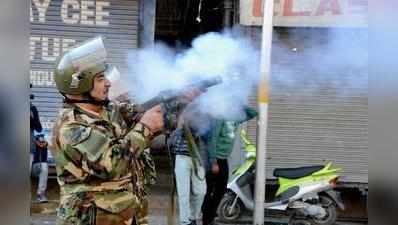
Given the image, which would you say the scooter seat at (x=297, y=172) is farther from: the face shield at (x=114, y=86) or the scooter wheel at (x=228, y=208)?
the face shield at (x=114, y=86)

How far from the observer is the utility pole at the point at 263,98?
12.8 feet

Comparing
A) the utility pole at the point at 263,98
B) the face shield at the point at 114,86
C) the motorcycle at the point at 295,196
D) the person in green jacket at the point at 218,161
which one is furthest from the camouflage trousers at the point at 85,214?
the motorcycle at the point at 295,196

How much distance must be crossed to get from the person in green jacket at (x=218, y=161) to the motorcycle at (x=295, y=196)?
0.85 feet

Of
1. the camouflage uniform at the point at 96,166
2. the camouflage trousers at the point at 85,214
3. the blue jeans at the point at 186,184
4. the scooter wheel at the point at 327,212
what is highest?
the camouflage uniform at the point at 96,166

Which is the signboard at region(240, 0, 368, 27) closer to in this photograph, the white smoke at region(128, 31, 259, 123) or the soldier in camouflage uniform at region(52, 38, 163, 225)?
the white smoke at region(128, 31, 259, 123)

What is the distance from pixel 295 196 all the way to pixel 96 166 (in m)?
3.24

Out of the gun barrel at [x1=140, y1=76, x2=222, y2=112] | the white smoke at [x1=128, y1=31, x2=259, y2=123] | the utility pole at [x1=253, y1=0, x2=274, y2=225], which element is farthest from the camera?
the white smoke at [x1=128, y1=31, x2=259, y2=123]

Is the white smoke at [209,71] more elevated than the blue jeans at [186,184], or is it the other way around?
the white smoke at [209,71]

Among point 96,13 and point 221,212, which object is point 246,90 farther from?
point 96,13

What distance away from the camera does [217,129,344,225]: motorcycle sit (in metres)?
5.58

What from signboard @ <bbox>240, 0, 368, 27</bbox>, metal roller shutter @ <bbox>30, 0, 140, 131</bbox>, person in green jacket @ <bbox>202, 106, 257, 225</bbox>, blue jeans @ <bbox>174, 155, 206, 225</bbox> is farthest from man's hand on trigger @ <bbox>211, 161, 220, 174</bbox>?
metal roller shutter @ <bbox>30, 0, 140, 131</bbox>

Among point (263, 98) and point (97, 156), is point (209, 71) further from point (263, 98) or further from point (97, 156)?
point (97, 156)

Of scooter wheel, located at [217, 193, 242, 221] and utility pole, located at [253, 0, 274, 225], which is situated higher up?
utility pole, located at [253, 0, 274, 225]

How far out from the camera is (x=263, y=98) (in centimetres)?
395
